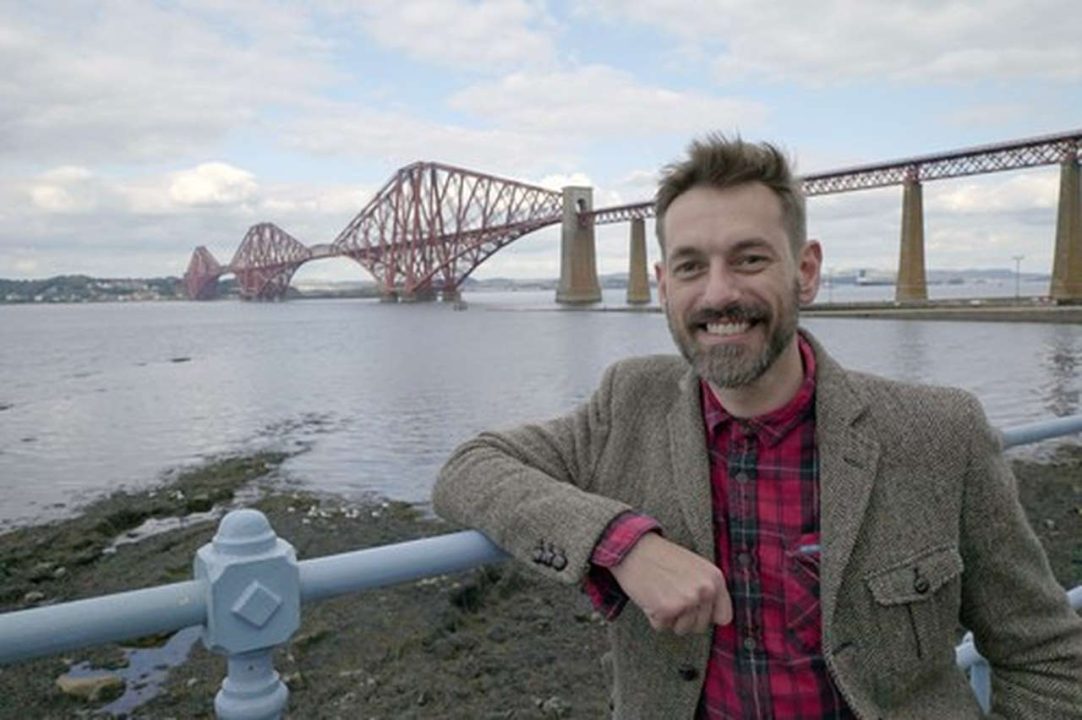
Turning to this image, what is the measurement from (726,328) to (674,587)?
447 millimetres

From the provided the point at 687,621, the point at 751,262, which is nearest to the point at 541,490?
the point at 687,621

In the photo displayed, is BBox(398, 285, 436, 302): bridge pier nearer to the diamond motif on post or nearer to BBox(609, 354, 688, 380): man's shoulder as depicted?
BBox(609, 354, 688, 380): man's shoulder

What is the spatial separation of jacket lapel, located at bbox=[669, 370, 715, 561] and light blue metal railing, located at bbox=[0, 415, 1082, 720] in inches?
17.3

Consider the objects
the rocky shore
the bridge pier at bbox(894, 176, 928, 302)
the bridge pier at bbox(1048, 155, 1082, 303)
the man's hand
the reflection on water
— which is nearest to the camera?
the man's hand

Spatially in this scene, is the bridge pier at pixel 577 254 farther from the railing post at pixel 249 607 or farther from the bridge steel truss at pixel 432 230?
the railing post at pixel 249 607

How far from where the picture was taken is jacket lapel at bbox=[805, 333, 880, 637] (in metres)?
1.36

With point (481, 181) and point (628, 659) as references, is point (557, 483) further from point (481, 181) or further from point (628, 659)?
point (481, 181)

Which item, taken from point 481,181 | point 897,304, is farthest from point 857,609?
point 481,181

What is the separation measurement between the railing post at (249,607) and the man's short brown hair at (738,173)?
2.80 ft

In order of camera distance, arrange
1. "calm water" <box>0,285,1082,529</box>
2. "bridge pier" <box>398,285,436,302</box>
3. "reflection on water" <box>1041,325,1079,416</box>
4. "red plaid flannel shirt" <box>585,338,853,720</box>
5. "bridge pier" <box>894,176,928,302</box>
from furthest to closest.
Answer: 1. "bridge pier" <box>398,285,436,302</box>
2. "bridge pier" <box>894,176,928,302</box>
3. "reflection on water" <box>1041,325,1079,416</box>
4. "calm water" <box>0,285,1082,529</box>
5. "red plaid flannel shirt" <box>585,338,853,720</box>

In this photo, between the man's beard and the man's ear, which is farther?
the man's ear

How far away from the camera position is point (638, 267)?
3108 inches

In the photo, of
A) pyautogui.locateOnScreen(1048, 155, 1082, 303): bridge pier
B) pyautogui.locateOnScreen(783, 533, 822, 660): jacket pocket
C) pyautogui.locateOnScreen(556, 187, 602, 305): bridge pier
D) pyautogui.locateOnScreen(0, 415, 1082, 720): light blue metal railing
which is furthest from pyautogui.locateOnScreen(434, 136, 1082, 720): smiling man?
pyautogui.locateOnScreen(556, 187, 602, 305): bridge pier

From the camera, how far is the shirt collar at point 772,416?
4.96ft
